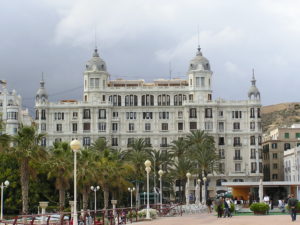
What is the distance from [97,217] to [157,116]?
3263 inches

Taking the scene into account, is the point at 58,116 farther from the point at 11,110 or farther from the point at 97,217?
the point at 97,217

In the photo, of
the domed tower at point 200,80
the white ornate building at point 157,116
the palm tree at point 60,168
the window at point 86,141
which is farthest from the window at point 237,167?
the palm tree at point 60,168

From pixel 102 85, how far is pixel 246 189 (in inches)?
1539

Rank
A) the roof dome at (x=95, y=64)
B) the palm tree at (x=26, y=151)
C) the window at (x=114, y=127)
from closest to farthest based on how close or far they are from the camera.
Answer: the palm tree at (x=26, y=151) → the window at (x=114, y=127) → the roof dome at (x=95, y=64)

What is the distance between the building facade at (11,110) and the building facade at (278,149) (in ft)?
176

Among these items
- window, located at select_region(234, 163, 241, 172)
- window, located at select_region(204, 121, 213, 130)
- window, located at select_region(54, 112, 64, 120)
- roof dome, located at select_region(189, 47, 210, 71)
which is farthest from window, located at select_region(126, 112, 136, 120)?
window, located at select_region(234, 163, 241, 172)

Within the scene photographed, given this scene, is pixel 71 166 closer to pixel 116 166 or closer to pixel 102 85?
pixel 116 166

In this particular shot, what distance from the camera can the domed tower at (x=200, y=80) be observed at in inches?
5162

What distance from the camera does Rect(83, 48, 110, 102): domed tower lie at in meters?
131

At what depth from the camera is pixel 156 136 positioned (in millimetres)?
131875

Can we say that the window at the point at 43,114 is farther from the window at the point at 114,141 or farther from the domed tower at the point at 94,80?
the window at the point at 114,141

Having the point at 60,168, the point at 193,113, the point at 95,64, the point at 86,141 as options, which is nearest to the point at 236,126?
the point at 193,113

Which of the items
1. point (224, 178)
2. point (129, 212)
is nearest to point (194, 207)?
point (129, 212)

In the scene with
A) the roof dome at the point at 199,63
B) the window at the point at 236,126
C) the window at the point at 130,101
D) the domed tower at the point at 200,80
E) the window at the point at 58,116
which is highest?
the roof dome at the point at 199,63
